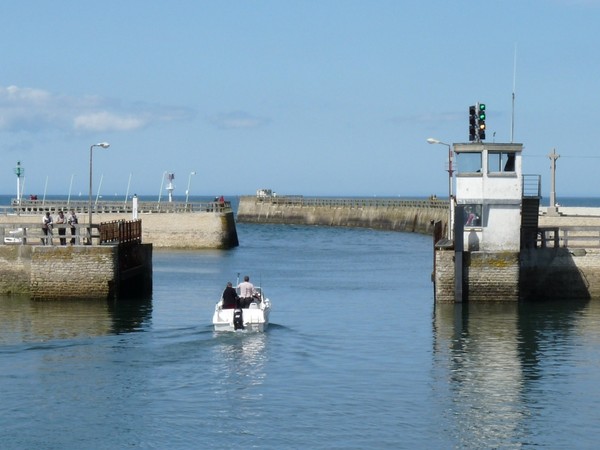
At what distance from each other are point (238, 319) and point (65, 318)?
8108 mm

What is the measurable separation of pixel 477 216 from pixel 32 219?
1694 inches

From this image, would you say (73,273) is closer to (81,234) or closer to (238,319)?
(81,234)

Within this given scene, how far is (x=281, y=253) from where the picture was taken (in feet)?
284

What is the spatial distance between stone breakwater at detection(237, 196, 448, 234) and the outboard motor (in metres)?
77.3

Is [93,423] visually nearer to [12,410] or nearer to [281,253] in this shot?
[12,410]

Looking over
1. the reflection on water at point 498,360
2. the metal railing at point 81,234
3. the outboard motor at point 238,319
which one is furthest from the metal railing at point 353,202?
the outboard motor at point 238,319

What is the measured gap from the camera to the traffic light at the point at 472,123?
144 ft

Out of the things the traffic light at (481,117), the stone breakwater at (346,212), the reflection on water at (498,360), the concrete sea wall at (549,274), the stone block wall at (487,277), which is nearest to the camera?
the reflection on water at (498,360)

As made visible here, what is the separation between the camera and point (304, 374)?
3228cm

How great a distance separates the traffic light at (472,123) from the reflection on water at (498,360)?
6.49 m

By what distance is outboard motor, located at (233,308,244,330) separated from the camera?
3756cm

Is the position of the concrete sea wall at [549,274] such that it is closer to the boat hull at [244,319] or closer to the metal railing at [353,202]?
the boat hull at [244,319]

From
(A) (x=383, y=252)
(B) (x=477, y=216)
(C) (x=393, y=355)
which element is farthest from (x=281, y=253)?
(C) (x=393, y=355)

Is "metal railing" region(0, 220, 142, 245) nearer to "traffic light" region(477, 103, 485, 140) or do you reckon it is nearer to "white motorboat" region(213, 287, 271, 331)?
"white motorboat" region(213, 287, 271, 331)
